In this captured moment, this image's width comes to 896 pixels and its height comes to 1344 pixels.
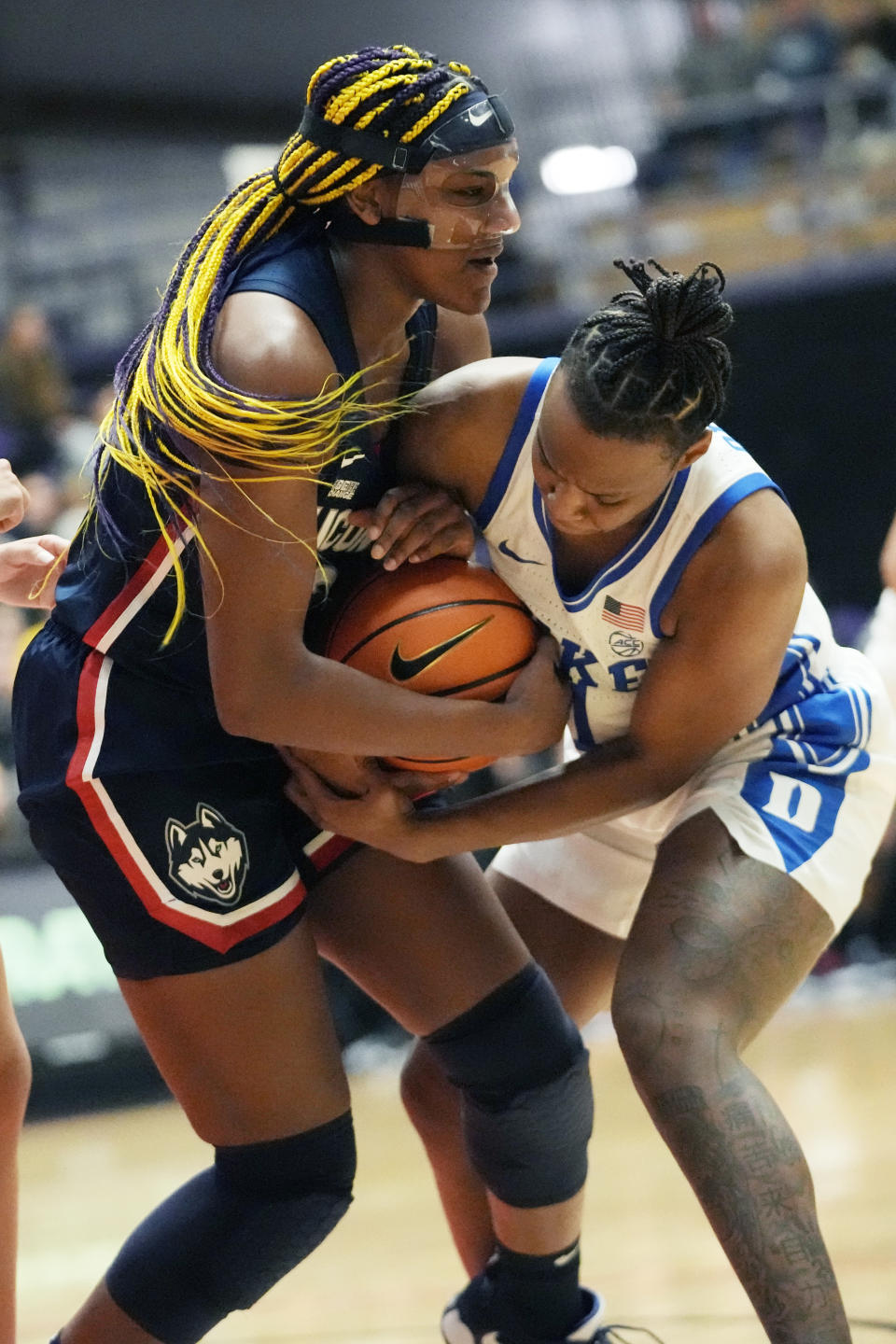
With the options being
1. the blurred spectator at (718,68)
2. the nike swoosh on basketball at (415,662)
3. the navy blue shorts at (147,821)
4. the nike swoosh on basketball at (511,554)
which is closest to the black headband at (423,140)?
the nike swoosh on basketball at (511,554)

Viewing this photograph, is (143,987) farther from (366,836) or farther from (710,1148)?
(710,1148)

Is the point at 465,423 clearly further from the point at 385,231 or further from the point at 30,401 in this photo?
the point at 30,401

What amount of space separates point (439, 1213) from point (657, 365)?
2.82 metres

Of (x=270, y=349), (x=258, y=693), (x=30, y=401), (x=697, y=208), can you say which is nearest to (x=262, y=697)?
(x=258, y=693)

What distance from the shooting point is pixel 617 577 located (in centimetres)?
225

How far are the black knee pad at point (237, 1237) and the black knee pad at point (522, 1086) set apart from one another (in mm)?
238

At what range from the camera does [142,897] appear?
220 centimetres

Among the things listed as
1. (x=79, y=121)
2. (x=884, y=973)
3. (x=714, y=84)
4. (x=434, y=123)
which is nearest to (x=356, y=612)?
(x=434, y=123)

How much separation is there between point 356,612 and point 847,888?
2.75ft

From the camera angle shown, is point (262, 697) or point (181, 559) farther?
point (181, 559)

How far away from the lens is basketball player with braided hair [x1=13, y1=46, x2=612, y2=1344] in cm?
205

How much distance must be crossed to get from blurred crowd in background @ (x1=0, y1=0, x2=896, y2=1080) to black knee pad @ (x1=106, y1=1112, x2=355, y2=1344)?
18.3 ft

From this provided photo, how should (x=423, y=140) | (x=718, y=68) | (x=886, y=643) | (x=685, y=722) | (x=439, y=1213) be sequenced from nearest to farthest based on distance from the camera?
(x=423, y=140)
(x=685, y=722)
(x=886, y=643)
(x=439, y=1213)
(x=718, y=68)

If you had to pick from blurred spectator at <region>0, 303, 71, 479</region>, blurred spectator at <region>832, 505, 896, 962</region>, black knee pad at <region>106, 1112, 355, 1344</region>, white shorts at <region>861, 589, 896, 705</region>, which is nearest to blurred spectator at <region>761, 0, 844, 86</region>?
blurred spectator at <region>832, 505, 896, 962</region>
